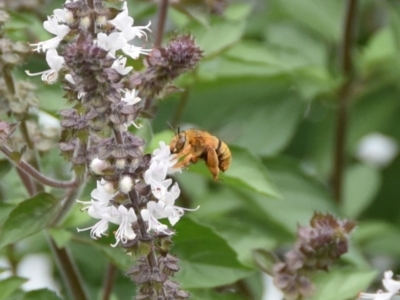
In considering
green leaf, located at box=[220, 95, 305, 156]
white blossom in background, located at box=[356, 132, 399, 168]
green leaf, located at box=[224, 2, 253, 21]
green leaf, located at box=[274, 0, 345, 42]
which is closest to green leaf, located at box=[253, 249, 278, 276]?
green leaf, located at box=[220, 95, 305, 156]

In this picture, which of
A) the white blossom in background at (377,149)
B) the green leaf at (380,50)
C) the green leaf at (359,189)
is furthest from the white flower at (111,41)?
the white blossom in background at (377,149)

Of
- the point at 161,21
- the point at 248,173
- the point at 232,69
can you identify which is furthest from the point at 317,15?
the point at 248,173

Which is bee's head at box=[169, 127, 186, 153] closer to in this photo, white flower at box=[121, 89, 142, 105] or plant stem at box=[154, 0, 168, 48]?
white flower at box=[121, 89, 142, 105]

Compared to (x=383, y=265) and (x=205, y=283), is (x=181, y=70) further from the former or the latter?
(x=383, y=265)

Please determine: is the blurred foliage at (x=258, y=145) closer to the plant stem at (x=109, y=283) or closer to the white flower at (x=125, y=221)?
the plant stem at (x=109, y=283)

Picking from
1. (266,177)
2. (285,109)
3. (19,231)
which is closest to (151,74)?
(19,231)

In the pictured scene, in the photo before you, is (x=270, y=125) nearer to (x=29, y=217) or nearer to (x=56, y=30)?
(x=29, y=217)

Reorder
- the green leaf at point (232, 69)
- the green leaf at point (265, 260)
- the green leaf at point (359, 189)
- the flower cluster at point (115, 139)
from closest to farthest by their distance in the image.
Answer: the flower cluster at point (115, 139)
the green leaf at point (265, 260)
the green leaf at point (232, 69)
the green leaf at point (359, 189)
